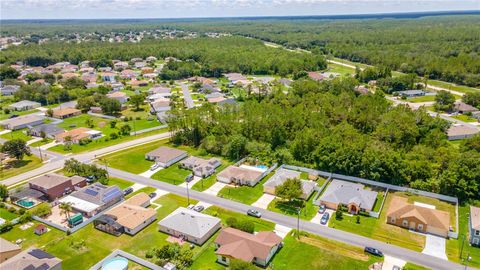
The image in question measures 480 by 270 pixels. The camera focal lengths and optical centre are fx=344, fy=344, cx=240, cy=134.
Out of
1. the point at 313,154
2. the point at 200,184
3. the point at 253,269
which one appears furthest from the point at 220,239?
the point at 313,154

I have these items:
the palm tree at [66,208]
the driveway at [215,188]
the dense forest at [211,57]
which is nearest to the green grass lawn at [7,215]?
the palm tree at [66,208]

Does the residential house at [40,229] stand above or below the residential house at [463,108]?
below

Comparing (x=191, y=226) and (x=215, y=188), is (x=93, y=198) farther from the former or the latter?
(x=215, y=188)

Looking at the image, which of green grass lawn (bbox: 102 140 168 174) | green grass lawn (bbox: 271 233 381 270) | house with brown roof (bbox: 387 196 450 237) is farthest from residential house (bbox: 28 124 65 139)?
house with brown roof (bbox: 387 196 450 237)

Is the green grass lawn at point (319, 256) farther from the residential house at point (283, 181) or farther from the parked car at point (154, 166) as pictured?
the parked car at point (154, 166)

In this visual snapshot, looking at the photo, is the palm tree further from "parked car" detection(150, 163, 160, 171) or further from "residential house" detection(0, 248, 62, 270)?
"parked car" detection(150, 163, 160, 171)

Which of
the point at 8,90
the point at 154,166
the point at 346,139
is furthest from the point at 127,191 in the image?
the point at 8,90
